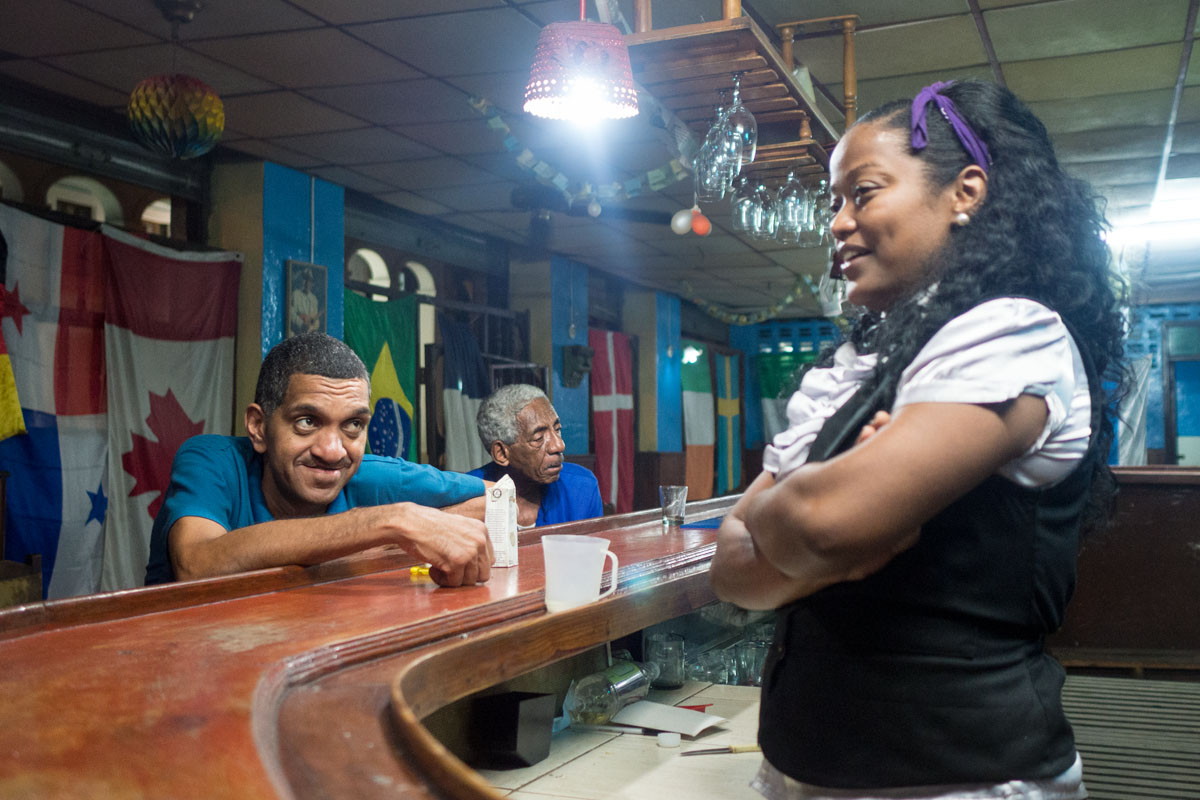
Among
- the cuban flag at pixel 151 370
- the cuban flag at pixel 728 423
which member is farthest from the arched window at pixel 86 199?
the cuban flag at pixel 728 423

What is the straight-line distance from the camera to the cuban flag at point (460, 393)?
7.60 metres

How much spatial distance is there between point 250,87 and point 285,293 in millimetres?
1576

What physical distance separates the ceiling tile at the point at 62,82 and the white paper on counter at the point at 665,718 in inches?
172

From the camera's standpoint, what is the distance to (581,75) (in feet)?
9.27

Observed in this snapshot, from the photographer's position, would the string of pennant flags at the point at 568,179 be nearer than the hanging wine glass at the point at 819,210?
No

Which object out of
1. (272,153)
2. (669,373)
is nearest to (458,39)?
(272,153)

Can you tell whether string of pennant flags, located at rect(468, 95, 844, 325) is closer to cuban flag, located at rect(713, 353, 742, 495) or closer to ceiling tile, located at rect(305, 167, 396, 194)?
ceiling tile, located at rect(305, 167, 396, 194)

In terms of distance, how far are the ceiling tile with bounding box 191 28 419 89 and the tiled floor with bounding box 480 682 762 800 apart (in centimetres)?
350

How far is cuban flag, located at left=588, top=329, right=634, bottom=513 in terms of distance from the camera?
10.6 metres

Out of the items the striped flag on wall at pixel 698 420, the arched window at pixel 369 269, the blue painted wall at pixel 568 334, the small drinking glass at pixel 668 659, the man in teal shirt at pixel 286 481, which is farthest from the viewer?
the striped flag on wall at pixel 698 420

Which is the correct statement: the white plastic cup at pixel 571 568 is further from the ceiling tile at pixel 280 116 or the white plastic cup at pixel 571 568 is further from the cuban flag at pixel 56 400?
the ceiling tile at pixel 280 116

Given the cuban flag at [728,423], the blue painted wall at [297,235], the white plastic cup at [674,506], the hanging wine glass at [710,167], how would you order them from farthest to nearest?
the cuban flag at [728,423]
the blue painted wall at [297,235]
the white plastic cup at [674,506]
the hanging wine glass at [710,167]

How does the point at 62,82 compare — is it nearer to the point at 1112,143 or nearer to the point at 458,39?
the point at 458,39

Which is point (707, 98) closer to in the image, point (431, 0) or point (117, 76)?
point (431, 0)
